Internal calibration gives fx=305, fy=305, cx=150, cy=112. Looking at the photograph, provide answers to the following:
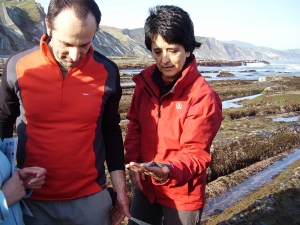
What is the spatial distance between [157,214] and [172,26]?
6.32ft

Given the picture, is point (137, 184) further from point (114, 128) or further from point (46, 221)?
point (46, 221)

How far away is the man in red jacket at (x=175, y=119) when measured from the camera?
8.51 feet

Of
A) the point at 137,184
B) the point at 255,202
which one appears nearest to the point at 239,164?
the point at 255,202

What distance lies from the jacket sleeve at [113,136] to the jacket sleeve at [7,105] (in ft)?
2.36

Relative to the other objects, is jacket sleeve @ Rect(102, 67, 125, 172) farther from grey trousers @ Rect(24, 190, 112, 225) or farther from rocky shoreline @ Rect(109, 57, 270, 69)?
rocky shoreline @ Rect(109, 57, 270, 69)

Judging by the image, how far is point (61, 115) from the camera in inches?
90.7

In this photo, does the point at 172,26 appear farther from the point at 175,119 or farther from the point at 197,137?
the point at 197,137

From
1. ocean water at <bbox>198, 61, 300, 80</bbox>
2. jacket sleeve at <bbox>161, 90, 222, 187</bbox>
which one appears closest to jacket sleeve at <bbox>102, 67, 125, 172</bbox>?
jacket sleeve at <bbox>161, 90, 222, 187</bbox>

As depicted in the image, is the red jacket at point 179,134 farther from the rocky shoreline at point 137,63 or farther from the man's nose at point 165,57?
the rocky shoreline at point 137,63

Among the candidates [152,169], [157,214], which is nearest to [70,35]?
[152,169]

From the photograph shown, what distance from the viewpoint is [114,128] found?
2.72 meters

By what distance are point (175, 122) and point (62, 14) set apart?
4.23ft

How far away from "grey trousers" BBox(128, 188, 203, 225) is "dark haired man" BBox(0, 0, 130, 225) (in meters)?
0.69

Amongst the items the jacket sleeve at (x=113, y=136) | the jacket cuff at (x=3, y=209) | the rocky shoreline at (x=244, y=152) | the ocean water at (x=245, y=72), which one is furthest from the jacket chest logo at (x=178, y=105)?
the ocean water at (x=245, y=72)
